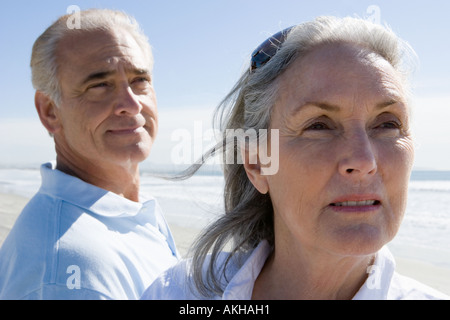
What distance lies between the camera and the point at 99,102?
3182 mm

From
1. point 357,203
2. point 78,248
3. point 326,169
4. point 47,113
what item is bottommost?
point 78,248

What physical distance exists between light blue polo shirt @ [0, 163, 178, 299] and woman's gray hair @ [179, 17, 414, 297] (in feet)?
1.30

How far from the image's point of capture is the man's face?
313 centimetres

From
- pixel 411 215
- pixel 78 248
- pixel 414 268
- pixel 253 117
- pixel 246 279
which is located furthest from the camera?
pixel 411 215

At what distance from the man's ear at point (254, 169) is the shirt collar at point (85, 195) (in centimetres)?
95

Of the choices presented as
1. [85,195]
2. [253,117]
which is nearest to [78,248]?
[85,195]

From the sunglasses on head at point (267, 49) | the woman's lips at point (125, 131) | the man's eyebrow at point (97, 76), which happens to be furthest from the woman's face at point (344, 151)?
the man's eyebrow at point (97, 76)

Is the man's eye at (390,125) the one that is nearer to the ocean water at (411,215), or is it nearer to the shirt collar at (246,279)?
the shirt collar at (246,279)

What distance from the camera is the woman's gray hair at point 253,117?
1.98 metres

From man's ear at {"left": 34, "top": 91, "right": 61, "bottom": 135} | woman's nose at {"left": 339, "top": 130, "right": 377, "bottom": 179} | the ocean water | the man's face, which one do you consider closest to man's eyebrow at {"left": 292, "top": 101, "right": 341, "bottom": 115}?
woman's nose at {"left": 339, "top": 130, "right": 377, "bottom": 179}

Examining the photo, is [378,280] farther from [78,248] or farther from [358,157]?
[78,248]

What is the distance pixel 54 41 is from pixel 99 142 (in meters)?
0.76

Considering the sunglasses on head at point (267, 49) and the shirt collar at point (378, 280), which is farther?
the sunglasses on head at point (267, 49)
